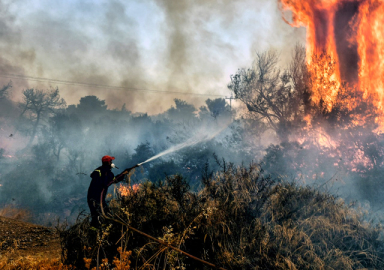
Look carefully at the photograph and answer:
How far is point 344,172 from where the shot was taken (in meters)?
15.8

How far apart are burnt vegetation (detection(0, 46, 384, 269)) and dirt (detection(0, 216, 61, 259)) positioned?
2279mm

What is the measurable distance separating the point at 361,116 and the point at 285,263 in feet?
53.7

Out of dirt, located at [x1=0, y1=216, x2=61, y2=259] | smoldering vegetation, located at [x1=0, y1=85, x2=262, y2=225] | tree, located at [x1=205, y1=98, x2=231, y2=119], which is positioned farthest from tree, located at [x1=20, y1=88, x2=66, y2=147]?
dirt, located at [x1=0, y1=216, x2=61, y2=259]

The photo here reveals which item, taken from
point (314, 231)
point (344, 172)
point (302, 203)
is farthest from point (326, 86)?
point (314, 231)

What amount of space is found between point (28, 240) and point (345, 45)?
23.7 m

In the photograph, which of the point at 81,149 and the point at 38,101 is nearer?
the point at 81,149

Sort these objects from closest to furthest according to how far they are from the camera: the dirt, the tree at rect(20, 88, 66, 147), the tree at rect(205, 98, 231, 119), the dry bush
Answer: the dry bush, the dirt, the tree at rect(20, 88, 66, 147), the tree at rect(205, 98, 231, 119)

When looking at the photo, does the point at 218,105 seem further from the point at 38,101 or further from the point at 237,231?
the point at 237,231

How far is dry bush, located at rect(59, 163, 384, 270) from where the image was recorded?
3535mm

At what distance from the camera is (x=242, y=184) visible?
17.8ft

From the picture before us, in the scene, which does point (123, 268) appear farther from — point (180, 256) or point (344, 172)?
point (344, 172)

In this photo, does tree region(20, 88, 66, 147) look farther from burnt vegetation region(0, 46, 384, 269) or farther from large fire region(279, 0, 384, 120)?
large fire region(279, 0, 384, 120)

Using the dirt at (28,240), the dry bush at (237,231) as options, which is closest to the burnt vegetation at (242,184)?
the dry bush at (237,231)

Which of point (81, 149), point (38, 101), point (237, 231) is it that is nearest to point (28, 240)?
point (237, 231)
